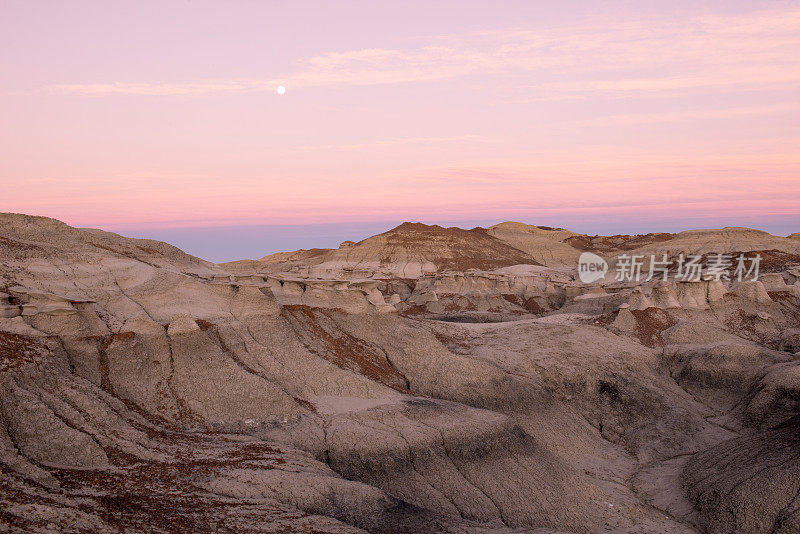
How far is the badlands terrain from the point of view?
54.7 ft

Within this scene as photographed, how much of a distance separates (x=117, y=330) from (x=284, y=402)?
734 cm

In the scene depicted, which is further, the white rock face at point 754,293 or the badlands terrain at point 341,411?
the white rock face at point 754,293

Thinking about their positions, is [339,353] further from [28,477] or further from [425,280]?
[425,280]

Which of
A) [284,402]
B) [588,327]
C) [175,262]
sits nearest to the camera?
[284,402]

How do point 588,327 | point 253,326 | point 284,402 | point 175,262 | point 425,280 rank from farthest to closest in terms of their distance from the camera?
point 425,280, point 588,327, point 175,262, point 253,326, point 284,402

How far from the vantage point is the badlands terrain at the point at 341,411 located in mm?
16672

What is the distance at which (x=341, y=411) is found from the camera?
→ 2386cm

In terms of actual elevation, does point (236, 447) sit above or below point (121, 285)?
below

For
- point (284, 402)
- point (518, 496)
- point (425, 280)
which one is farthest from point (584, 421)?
point (425, 280)

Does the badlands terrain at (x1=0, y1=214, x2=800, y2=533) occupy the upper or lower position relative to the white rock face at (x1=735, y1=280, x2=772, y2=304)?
lower

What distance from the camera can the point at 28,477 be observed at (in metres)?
14.8

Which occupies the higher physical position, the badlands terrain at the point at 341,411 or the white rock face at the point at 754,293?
the white rock face at the point at 754,293

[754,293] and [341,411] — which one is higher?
[754,293]

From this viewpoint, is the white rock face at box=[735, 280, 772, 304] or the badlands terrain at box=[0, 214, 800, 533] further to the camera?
the white rock face at box=[735, 280, 772, 304]
